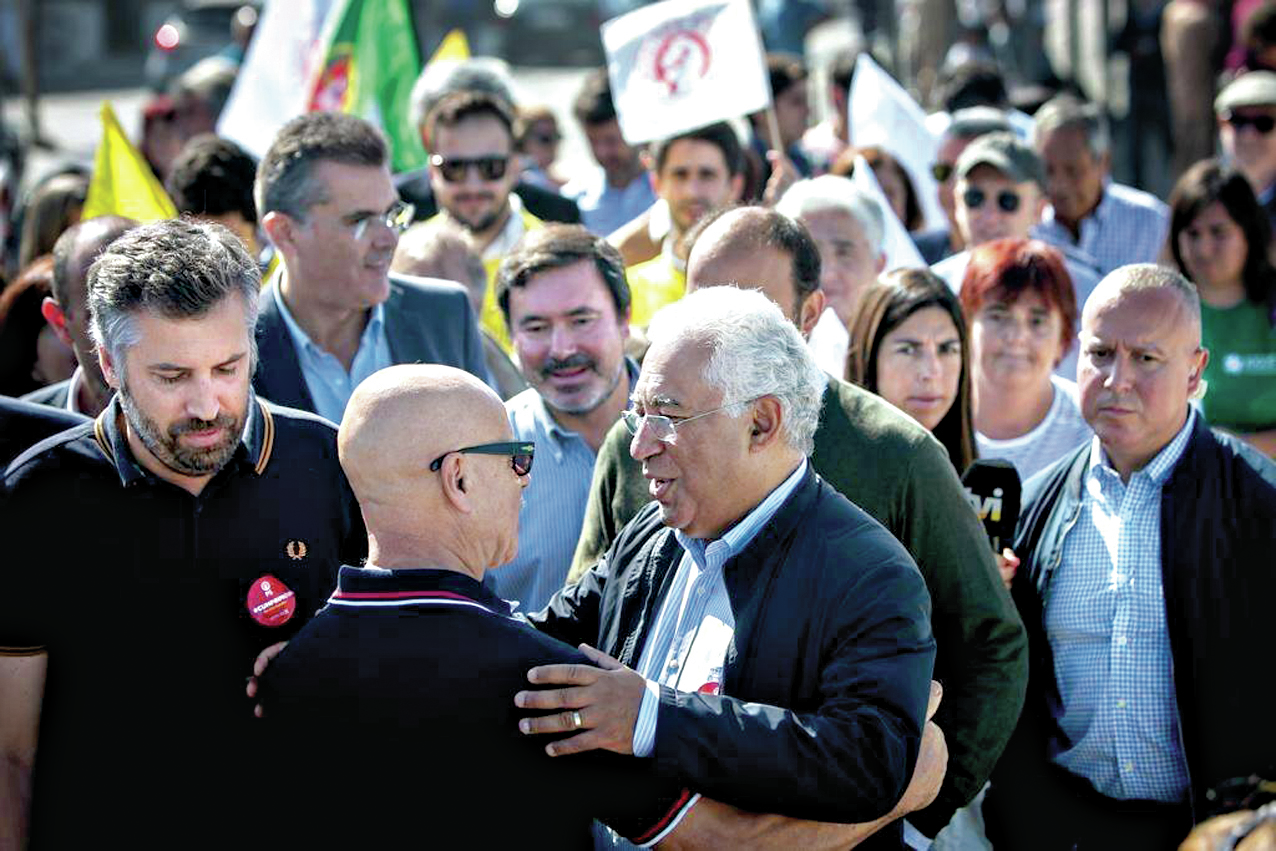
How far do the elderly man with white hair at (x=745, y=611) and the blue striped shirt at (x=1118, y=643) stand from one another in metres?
1.08

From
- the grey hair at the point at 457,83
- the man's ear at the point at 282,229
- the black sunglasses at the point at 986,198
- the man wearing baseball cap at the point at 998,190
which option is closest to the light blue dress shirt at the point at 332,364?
the man's ear at the point at 282,229

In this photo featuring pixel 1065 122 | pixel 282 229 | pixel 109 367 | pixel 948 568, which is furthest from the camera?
pixel 1065 122

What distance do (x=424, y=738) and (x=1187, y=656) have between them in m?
2.19

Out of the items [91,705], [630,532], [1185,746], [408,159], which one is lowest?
[1185,746]

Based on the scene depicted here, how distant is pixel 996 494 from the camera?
4711 millimetres

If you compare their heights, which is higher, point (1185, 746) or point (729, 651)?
point (729, 651)

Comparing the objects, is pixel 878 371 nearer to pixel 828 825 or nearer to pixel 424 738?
pixel 828 825

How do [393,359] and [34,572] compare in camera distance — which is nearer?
[34,572]

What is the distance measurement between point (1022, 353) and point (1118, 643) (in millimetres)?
1504

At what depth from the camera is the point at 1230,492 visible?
4.36 m

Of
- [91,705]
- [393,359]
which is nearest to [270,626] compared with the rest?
[91,705]

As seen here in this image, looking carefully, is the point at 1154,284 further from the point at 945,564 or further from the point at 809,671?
the point at 809,671

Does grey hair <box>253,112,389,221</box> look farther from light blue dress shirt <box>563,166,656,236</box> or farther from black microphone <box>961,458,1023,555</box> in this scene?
light blue dress shirt <box>563,166,656,236</box>

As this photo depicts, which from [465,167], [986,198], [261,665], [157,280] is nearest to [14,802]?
[261,665]
